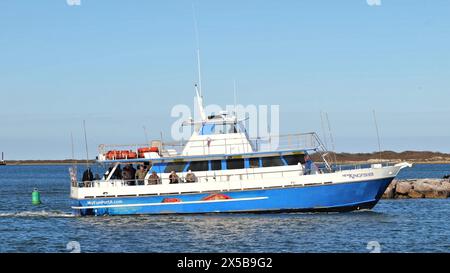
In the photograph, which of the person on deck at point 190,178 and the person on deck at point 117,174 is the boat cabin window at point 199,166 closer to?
the person on deck at point 190,178

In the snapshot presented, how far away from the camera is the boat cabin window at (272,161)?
3675 cm

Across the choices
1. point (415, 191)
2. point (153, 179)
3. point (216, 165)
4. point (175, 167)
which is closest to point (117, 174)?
point (153, 179)

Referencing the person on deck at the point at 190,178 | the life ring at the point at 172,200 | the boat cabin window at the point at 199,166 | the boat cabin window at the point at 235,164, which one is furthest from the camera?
the boat cabin window at the point at 199,166

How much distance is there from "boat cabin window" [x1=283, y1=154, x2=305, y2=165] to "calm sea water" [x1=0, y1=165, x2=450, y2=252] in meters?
3.08

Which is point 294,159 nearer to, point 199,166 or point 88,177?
point 199,166

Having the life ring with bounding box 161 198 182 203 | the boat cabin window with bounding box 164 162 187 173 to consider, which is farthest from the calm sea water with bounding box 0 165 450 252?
the boat cabin window with bounding box 164 162 187 173

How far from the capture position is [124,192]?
36625 mm

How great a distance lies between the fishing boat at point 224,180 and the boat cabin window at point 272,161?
0.17ft

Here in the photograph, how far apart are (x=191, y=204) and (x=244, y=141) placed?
448 centimetres

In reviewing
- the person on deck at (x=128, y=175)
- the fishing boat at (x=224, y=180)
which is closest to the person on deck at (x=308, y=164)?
the fishing boat at (x=224, y=180)

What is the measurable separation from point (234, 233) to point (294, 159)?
27.8ft

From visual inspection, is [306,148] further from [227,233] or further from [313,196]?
[227,233]

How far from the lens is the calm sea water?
26609 mm
